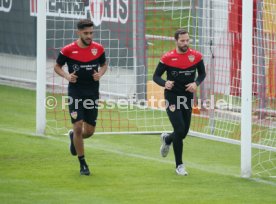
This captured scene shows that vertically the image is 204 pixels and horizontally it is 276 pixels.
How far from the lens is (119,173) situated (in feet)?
45.3

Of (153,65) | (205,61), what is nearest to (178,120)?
(205,61)

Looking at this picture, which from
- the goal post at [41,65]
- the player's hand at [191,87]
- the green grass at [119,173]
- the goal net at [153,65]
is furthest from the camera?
the goal net at [153,65]

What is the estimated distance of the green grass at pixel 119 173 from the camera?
40.1 ft

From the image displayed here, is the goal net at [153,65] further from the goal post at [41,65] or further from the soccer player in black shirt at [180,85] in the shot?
the soccer player in black shirt at [180,85]

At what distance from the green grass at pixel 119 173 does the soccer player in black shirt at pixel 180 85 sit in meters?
0.58

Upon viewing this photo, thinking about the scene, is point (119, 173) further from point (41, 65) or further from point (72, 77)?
point (41, 65)

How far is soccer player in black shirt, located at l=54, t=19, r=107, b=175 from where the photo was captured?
13.6 metres

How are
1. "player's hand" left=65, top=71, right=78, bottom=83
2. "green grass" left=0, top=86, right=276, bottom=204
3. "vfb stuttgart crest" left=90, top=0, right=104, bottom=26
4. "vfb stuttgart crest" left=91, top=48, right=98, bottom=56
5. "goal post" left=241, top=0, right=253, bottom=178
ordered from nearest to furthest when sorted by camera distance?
"green grass" left=0, top=86, right=276, bottom=204, "goal post" left=241, top=0, right=253, bottom=178, "player's hand" left=65, top=71, right=78, bottom=83, "vfb stuttgart crest" left=91, top=48, right=98, bottom=56, "vfb stuttgart crest" left=90, top=0, right=104, bottom=26

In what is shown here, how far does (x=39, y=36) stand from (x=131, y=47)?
3883 mm

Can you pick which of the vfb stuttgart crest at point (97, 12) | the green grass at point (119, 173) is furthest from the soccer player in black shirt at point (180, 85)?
the vfb stuttgart crest at point (97, 12)

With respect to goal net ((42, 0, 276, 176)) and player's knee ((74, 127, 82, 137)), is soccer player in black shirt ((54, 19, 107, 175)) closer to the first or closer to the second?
player's knee ((74, 127, 82, 137))

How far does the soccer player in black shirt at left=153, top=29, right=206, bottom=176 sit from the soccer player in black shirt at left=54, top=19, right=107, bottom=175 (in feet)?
3.12

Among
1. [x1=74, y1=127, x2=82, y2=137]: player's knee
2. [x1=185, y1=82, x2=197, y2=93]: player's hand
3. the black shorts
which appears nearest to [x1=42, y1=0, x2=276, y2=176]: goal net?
[x1=185, y1=82, x2=197, y2=93]: player's hand

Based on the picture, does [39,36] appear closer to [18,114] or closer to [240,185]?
[18,114]
